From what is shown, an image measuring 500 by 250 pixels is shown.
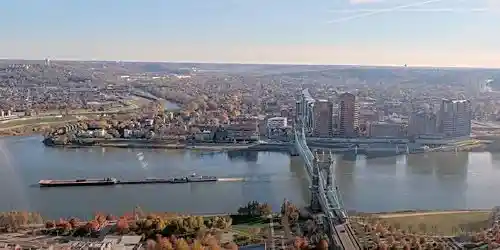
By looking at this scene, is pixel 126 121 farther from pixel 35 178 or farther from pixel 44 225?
pixel 44 225

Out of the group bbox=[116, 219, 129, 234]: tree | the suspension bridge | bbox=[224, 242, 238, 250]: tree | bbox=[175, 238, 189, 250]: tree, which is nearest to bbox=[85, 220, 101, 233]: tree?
bbox=[116, 219, 129, 234]: tree

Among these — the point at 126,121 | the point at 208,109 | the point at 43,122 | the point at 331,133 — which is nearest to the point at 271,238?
the point at 331,133

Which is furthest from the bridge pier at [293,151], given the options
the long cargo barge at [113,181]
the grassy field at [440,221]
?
the grassy field at [440,221]

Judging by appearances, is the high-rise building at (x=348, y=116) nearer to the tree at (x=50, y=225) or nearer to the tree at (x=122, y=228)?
the tree at (x=122, y=228)

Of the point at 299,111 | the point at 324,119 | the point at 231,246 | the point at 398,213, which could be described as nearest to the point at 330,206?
the point at 398,213

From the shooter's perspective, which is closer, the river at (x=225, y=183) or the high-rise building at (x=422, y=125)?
the river at (x=225, y=183)

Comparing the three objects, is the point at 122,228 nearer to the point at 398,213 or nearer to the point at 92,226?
the point at 92,226
